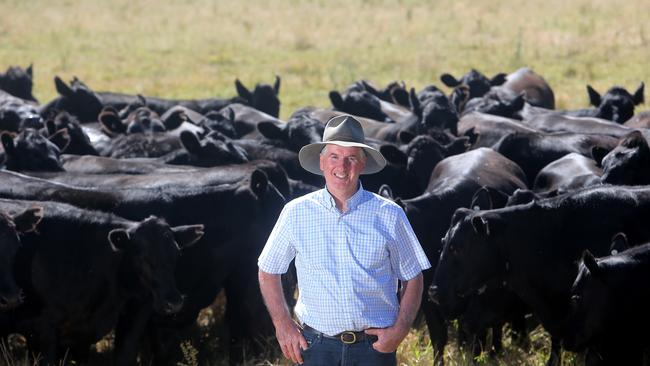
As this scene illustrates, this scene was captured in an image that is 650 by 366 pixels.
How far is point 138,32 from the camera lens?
113 feet

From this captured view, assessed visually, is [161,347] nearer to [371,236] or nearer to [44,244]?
[44,244]

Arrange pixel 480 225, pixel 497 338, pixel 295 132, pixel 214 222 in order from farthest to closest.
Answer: pixel 295 132
pixel 214 222
pixel 497 338
pixel 480 225

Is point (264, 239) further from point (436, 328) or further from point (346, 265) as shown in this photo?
point (346, 265)

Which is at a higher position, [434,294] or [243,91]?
[434,294]

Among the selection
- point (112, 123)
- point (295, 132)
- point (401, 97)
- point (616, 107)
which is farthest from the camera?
point (401, 97)

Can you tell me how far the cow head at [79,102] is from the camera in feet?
50.4

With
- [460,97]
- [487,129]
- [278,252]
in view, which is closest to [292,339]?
[278,252]

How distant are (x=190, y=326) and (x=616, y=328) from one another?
3.16 metres

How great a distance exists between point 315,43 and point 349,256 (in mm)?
25662

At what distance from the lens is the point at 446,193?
27.6 ft

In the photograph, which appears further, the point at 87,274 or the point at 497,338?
the point at 497,338

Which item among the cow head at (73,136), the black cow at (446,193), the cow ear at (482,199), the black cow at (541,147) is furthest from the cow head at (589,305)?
the cow head at (73,136)

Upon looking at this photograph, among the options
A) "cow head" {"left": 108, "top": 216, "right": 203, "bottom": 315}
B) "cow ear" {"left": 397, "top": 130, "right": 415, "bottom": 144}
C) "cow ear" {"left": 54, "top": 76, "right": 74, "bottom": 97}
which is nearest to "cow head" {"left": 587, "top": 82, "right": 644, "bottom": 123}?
"cow ear" {"left": 397, "top": 130, "right": 415, "bottom": 144}

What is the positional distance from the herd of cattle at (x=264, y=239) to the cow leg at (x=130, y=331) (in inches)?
0.5
